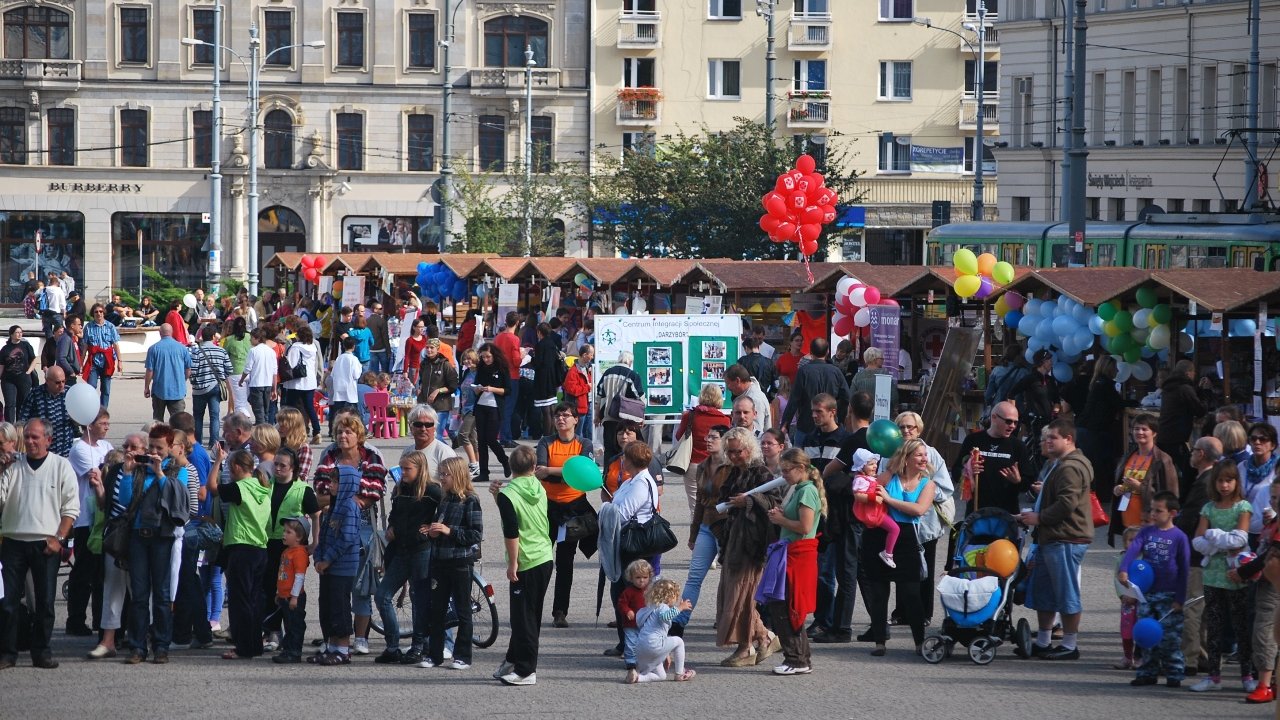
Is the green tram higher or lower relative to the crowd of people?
higher

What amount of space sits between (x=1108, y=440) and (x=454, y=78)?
4627 centimetres

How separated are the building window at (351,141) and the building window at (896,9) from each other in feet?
61.2

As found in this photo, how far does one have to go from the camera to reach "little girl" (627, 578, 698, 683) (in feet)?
35.6

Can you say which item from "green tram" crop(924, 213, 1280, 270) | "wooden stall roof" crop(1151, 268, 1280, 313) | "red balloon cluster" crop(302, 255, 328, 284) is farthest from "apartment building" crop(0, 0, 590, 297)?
"wooden stall roof" crop(1151, 268, 1280, 313)

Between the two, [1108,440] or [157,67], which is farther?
[157,67]

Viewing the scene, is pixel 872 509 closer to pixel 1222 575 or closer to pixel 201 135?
pixel 1222 575

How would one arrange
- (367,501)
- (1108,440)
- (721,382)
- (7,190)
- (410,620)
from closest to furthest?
1. (367,501)
2. (410,620)
3. (1108,440)
4. (721,382)
5. (7,190)

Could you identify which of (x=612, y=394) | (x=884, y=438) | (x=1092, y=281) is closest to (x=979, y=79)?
(x=1092, y=281)

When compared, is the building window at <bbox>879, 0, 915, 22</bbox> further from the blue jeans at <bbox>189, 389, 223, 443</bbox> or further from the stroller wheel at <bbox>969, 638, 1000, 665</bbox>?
the stroller wheel at <bbox>969, 638, 1000, 665</bbox>

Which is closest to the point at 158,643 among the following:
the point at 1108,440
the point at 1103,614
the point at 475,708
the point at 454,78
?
the point at 475,708

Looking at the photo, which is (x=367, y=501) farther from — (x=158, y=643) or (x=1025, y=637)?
(x=1025, y=637)

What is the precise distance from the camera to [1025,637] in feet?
38.2

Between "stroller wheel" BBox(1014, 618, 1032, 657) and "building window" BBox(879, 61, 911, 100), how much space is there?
176ft

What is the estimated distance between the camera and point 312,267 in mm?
43375
